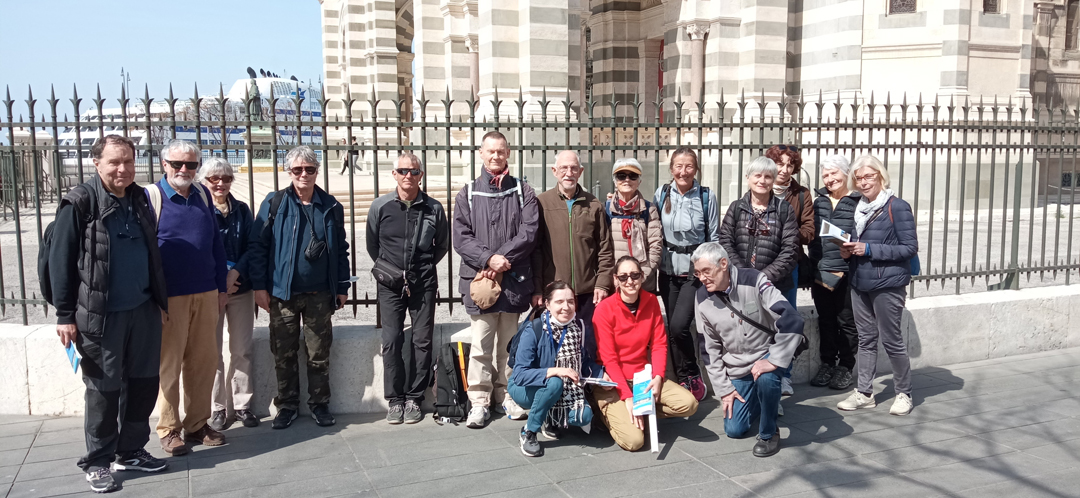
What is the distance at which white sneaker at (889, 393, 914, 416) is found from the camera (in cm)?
520

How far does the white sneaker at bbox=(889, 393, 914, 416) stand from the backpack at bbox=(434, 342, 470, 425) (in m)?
2.93

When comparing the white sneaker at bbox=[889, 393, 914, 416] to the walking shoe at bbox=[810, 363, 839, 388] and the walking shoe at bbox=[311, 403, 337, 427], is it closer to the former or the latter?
the walking shoe at bbox=[810, 363, 839, 388]

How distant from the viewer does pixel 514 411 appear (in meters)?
5.14

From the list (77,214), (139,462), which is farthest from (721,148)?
(139,462)

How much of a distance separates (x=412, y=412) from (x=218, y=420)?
1270 mm

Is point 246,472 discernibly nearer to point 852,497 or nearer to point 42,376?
point 42,376

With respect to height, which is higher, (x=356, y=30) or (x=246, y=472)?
(x=356, y=30)

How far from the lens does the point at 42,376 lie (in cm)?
523

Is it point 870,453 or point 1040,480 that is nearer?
point 1040,480

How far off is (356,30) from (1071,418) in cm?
2506

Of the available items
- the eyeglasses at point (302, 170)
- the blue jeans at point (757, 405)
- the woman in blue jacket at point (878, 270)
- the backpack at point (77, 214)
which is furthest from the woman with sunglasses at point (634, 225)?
the backpack at point (77, 214)

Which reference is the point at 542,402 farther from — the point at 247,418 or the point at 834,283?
the point at 834,283

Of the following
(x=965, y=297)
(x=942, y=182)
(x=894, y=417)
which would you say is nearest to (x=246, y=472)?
(x=894, y=417)

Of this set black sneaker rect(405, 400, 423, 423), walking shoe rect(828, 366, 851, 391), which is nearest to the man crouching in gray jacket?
walking shoe rect(828, 366, 851, 391)
